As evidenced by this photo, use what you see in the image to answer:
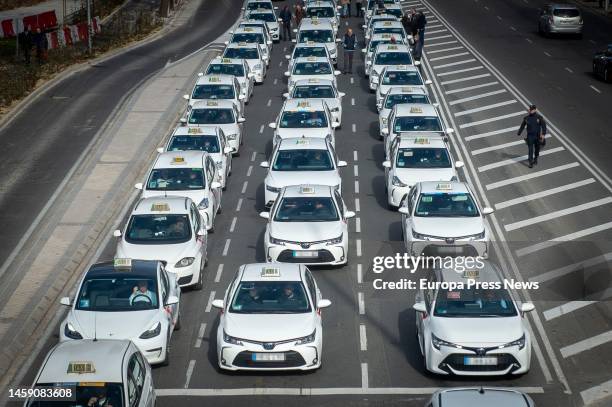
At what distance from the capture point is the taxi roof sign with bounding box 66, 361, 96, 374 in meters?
14.5

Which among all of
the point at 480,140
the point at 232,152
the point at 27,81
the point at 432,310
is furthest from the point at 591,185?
the point at 27,81

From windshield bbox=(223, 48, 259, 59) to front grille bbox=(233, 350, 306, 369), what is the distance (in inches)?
1138

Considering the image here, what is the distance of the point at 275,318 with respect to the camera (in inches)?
718

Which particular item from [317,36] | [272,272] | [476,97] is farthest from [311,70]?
[272,272]

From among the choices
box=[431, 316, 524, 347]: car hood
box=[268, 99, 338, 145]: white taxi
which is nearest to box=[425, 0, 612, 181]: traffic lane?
box=[268, 99, 338, 145]: white taxi

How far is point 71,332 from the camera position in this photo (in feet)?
59.6

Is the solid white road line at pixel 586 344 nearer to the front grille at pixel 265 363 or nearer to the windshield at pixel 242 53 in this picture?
the front grille at pixel 265 363

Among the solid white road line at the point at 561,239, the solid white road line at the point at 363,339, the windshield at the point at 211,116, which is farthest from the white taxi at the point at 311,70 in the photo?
→ the solid white road line at the point at 363,339

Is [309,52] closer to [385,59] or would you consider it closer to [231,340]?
[385,59]

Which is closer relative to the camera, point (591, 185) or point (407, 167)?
point (407, 167)

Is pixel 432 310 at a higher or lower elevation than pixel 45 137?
higher

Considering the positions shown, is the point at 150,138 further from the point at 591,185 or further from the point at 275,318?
the point at 275,318

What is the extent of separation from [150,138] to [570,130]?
520 inches

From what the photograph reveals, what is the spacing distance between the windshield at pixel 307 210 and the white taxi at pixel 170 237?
171 cm
